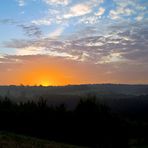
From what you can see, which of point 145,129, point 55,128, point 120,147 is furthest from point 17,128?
point 145,129

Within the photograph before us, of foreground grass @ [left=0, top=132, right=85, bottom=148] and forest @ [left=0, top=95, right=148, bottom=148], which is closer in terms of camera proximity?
foreground grass @ [left=0, top=132, right=85, bottom=148]

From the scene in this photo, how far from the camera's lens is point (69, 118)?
69000mm

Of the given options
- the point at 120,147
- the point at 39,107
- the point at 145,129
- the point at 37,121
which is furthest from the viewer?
the point at 145,129

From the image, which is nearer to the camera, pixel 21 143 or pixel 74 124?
pixel 21 143

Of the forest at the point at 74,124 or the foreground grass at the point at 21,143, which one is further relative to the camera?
the forest at the point at 74,124

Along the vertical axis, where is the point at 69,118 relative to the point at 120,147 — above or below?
A: above

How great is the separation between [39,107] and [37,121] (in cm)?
624

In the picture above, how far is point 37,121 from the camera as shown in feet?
238

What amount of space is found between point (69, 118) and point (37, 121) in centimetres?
746

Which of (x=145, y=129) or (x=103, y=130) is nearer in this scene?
(x=103, y=130)

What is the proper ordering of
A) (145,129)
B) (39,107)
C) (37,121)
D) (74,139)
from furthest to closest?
1. (145,129)
2. (39,107)
3. (37,121)
4. (74,139)

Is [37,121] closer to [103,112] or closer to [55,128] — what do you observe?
[55,128]

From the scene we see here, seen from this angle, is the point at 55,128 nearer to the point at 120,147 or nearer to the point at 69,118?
the point at 69,118

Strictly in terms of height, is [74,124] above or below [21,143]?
below
